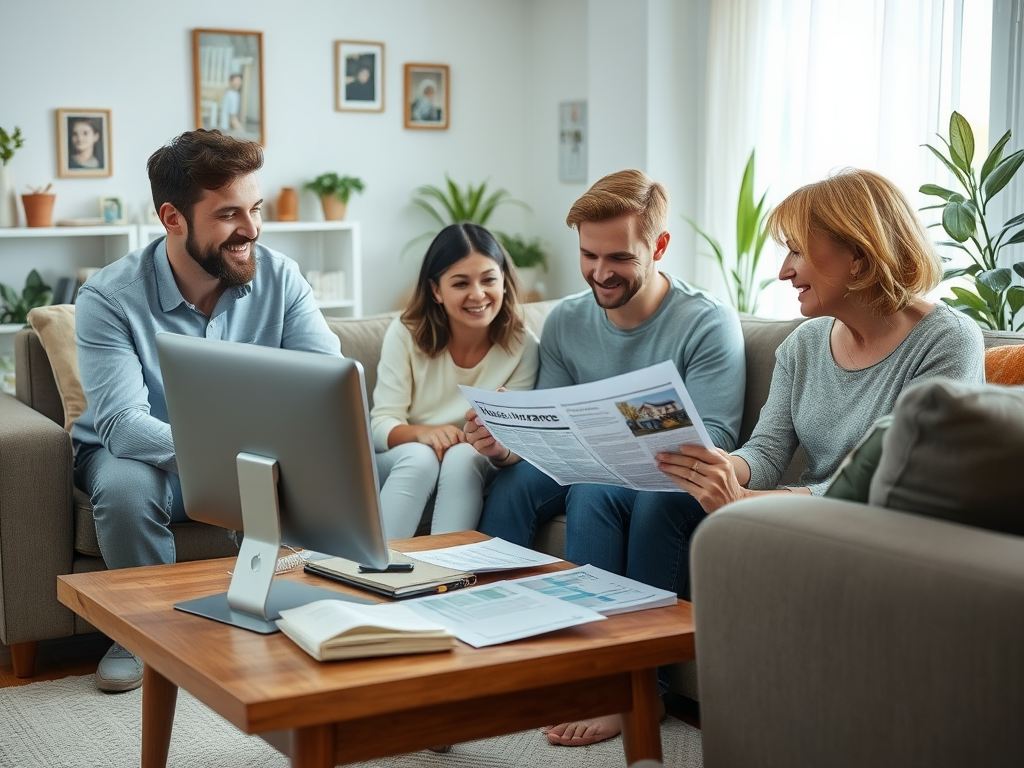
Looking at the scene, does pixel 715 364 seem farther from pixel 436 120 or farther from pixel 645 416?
pixel 436 120

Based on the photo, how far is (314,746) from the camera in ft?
4.38

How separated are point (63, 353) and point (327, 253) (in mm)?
3031

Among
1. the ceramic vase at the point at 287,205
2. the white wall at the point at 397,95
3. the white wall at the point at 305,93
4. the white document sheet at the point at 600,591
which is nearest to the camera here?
the white document sheet at the point at 600,591

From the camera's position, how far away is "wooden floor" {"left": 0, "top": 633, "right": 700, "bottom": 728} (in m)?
2.50

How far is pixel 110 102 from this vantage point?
5383 mm

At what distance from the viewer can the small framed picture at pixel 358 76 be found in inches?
230

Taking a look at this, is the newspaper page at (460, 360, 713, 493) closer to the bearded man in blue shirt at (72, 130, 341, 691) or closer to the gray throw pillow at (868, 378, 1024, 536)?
the gray throw pillow at (868, 378, 1024, 536)

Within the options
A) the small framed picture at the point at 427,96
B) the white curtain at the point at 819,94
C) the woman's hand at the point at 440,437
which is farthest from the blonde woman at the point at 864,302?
the small framed picture at the point at 427,96

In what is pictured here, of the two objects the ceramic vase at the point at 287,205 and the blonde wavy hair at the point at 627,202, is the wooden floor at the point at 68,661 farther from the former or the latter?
the ceramic vase at the point at 287,205

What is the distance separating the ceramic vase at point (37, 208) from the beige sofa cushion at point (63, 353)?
7.54 feet

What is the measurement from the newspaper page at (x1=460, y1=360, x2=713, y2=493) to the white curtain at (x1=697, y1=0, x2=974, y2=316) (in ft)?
7.73

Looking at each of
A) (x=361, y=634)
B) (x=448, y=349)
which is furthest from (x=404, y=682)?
(x=448, y=349)

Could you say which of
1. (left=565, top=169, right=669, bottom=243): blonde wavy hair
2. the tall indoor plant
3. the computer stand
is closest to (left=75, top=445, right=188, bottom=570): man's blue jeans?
the computer stand

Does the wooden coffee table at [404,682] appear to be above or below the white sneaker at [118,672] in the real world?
above
